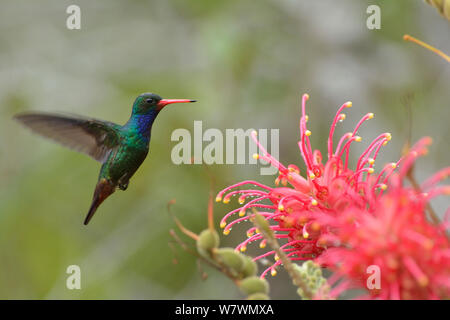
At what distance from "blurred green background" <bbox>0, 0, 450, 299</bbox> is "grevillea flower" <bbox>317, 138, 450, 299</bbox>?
2.96 metres

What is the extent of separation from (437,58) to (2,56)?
396 cm

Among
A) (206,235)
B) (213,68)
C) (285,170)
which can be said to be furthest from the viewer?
(213,68)

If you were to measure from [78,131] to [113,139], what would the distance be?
0.57 feet

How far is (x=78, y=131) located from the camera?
9.80ft

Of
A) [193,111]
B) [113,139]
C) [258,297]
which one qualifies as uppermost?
[193,111]

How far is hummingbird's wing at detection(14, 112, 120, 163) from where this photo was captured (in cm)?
269

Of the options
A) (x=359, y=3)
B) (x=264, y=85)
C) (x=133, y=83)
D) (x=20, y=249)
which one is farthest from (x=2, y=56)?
(x=359, y=3)

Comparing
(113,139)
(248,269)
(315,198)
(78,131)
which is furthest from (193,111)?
(248,269)

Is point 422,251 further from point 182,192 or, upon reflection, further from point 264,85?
point 264,85

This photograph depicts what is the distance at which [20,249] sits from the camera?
17.0 feet

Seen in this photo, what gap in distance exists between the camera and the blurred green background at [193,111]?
511cm

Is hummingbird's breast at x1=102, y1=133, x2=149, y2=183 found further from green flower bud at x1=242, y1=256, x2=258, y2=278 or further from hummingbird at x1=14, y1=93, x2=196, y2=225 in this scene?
green flower bud at x1=242, y1=256, x2=258, y2=278

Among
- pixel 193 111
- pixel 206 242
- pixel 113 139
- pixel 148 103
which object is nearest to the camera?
pixel 206 242

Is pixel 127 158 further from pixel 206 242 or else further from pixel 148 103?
pixel 206 242
